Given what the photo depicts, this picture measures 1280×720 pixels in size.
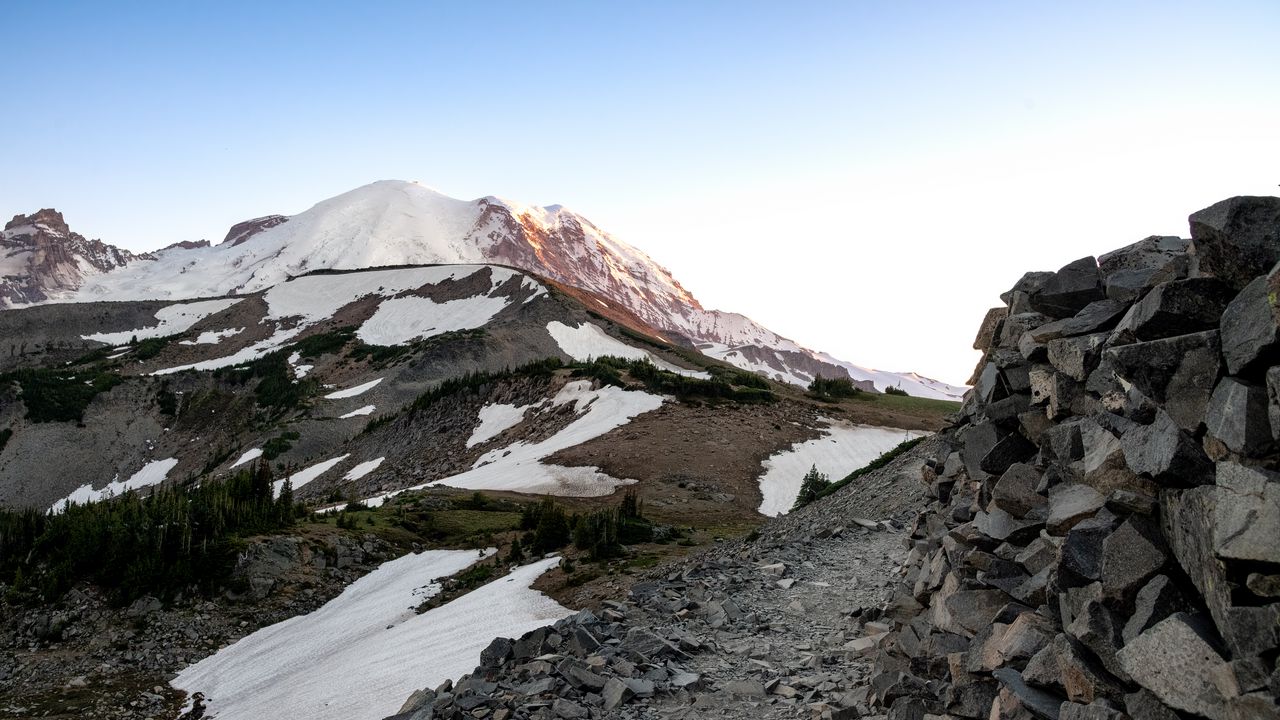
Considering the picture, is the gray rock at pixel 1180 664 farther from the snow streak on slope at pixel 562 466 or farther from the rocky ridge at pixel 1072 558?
the snow streak on slope at pixel 562 466

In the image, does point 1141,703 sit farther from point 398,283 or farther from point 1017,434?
point 398,283

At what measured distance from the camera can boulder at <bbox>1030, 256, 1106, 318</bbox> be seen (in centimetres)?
764

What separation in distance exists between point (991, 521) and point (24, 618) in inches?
1023

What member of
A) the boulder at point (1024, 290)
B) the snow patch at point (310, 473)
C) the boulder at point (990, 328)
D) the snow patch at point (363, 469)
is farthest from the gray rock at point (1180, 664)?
the snow patch at point (310, 473)

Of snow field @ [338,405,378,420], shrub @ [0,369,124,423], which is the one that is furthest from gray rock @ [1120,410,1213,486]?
shrub @ [0,369,124,423]

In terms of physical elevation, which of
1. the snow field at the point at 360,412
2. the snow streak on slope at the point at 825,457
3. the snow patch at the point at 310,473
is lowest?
the snow streak on slope at the point at 825,457

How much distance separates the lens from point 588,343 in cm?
9038

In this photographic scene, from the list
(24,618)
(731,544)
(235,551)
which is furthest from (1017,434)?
(24,618)

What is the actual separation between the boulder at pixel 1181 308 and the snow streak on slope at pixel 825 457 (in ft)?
97.9

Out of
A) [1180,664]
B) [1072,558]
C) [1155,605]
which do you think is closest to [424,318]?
[1072,558]

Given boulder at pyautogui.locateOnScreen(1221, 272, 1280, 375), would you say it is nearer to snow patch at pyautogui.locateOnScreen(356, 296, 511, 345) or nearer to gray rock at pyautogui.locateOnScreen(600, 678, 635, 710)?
gray rock at pyautogui.locateOnScreen(600, 678, 635, 710)

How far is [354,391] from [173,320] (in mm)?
73306

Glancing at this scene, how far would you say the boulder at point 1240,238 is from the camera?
212 inches

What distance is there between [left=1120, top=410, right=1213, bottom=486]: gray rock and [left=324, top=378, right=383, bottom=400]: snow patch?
8102 centimetres
